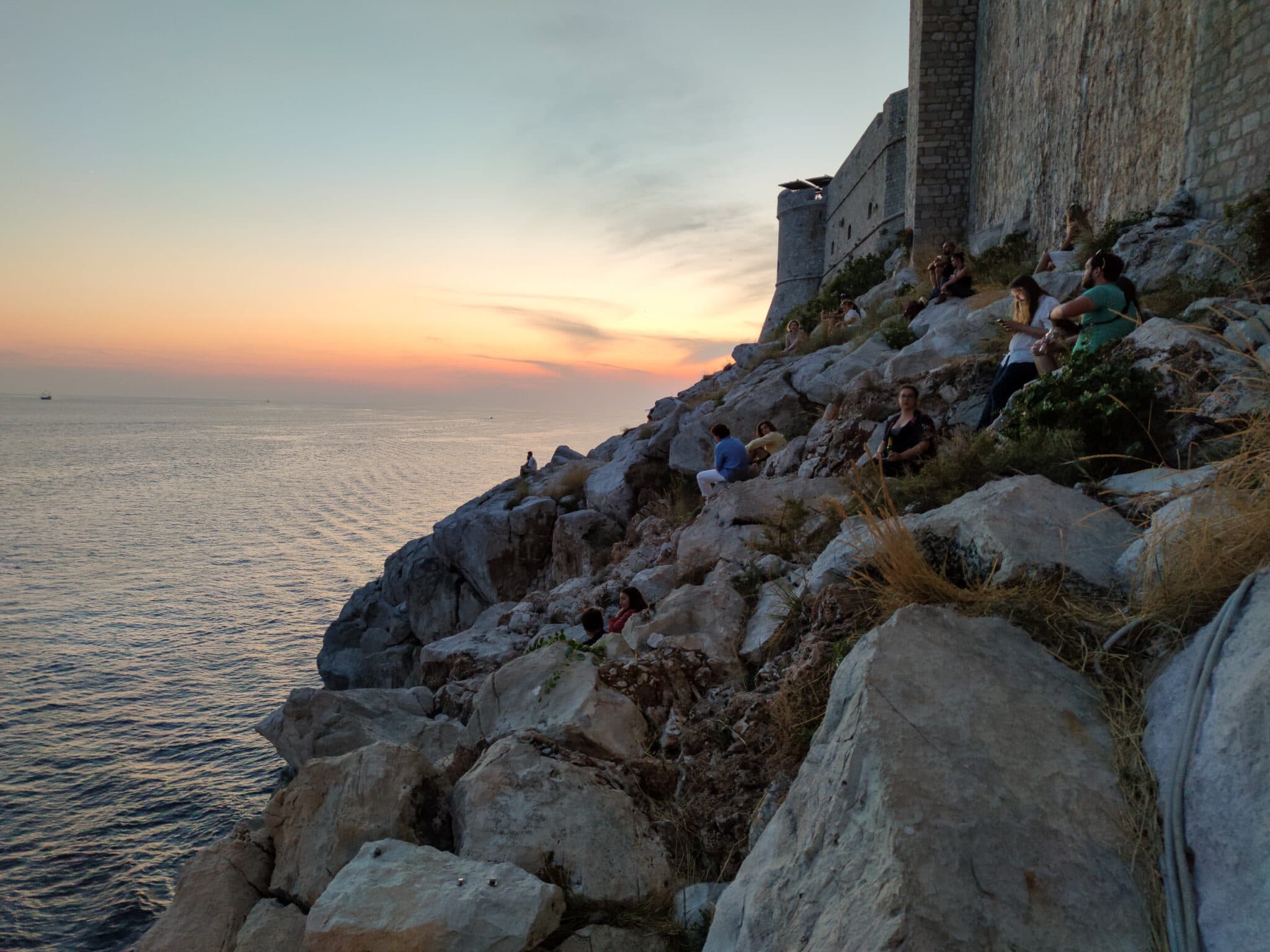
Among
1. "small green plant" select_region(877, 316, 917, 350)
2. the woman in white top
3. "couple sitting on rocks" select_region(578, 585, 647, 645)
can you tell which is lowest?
"couple sitting on rocks" select_region(578, 585, 647, 645)

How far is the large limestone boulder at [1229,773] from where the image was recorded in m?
2.04

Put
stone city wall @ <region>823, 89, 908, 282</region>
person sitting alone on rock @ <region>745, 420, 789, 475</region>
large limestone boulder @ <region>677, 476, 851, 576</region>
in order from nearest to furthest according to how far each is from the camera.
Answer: large limestone boulder @ <region>677, 476, 851, 576</region>, person sitting alone on rock @ <region>745, 420, 789, 475</region>, stone city wall @ <region>823, 89, 908, 282</region>

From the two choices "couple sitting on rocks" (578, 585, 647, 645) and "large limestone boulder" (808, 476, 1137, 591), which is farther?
"couple sitting on rocks" (578, 585, 647, 645)

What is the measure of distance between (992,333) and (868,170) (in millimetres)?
22472

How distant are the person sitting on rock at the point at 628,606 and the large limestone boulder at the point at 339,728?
222 cm

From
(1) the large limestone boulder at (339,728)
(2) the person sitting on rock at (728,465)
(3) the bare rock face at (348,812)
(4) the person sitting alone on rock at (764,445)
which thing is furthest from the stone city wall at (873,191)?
(3) the bare rock face at (348,812)

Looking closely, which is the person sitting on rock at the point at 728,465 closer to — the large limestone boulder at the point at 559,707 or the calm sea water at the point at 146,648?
the large limestone boulder at the point at 559,707

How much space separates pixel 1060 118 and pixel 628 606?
14.7 metres

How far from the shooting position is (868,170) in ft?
99.2

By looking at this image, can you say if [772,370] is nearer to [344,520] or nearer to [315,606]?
[315,606]

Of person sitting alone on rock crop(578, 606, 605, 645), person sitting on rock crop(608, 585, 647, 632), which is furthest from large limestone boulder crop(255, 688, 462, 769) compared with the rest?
person sitting on rock crop(608, 585, 647, 632)

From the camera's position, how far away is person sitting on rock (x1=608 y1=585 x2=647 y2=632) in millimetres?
8062

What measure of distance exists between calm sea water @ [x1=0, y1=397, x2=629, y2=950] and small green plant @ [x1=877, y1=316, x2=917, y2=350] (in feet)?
51.7

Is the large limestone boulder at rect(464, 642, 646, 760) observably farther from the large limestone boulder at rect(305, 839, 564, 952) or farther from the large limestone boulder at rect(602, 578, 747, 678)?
the large limestone boulder at rect(305, 839, 564, 952)
